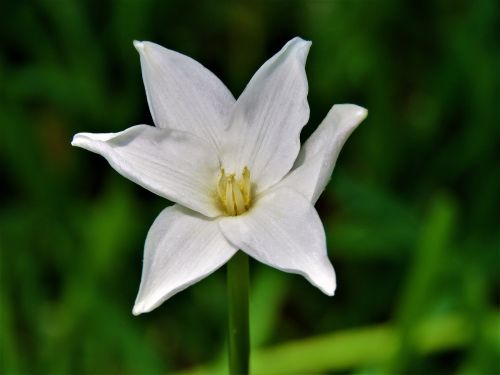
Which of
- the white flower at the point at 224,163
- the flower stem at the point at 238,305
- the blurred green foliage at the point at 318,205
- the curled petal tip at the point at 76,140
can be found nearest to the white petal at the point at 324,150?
the white flower at the point at 224,163

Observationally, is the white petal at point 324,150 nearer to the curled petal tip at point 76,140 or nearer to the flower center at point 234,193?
the flower center at point 234,193

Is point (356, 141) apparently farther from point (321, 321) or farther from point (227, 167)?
point (227, 167)

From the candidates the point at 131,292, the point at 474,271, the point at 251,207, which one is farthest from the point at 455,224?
the point at 251,207

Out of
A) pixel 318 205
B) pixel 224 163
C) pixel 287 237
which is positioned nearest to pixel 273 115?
pixel 224 163

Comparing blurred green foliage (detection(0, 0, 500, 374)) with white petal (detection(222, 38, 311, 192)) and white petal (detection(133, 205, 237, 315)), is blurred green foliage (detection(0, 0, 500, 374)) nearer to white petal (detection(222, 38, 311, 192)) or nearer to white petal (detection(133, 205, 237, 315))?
white petal (detection(222, 38, 311, 192))

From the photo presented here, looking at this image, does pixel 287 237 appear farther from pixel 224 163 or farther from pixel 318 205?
pixel 318 205

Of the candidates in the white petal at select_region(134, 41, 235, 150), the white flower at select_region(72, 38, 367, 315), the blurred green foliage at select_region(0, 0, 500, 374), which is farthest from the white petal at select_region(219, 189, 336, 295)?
the blurred green foliage at select_region(0, 0, 500, 374)

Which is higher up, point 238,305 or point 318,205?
point 318,205
